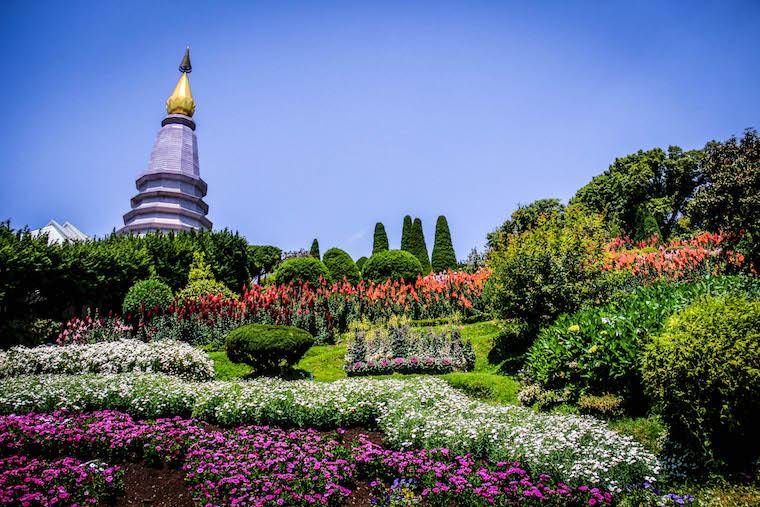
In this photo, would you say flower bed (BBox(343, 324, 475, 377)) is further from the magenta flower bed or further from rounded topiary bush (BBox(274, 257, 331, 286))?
rounded topiary bush (BBox(274, 257, 331, 286))

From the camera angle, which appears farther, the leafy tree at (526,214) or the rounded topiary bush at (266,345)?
the leafy tree at (526,214)

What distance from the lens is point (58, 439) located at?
265 inches

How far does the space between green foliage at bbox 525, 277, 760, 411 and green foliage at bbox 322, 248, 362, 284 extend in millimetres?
15513

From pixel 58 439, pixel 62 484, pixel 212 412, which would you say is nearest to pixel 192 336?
pixel 212 412

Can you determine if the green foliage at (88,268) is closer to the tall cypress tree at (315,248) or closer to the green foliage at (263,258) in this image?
the green foliage at (263,258)

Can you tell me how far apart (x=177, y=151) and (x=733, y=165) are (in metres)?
36.4

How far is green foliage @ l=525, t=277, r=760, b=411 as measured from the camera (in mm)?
7270

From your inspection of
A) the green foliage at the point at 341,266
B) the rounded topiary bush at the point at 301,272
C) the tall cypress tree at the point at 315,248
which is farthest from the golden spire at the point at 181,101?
the rounded topiary bush at the point at 301,272

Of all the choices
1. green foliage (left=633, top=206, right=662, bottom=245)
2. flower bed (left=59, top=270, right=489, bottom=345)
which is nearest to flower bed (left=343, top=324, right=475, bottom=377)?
flower bed (left=59, top=270, right=489, bottom=345)

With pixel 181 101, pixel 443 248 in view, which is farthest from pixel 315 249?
pixel 181 101

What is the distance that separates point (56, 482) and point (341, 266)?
1948 centimetres

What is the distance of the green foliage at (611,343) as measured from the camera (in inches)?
286

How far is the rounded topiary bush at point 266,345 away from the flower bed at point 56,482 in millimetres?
5146

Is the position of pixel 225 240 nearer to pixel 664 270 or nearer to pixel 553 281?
pixel 553 281
